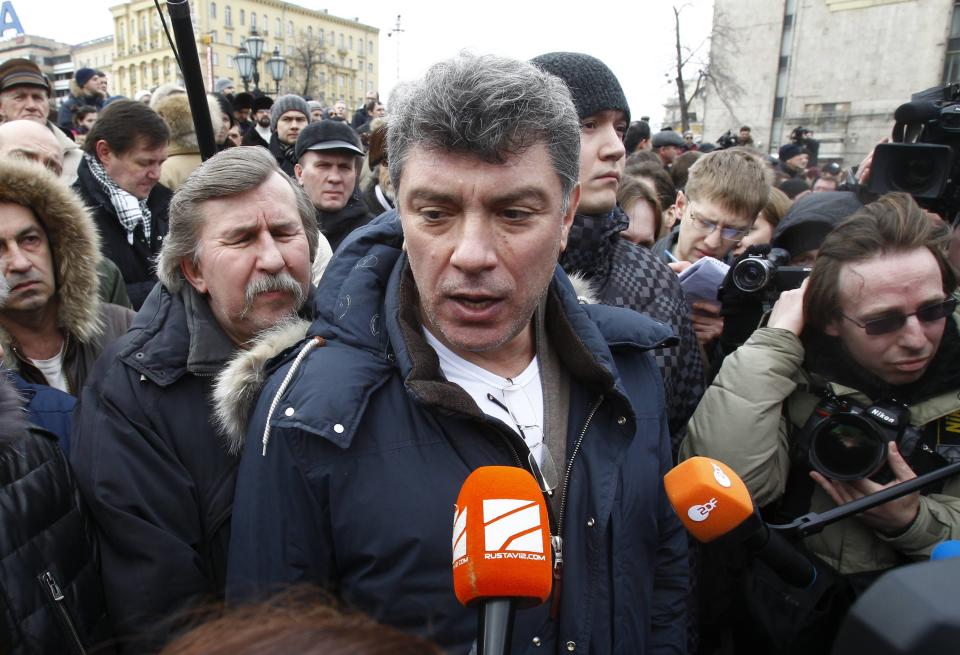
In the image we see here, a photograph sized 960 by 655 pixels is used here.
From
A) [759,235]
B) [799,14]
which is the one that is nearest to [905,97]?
[799,14]

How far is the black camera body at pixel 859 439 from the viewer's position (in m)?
1.89

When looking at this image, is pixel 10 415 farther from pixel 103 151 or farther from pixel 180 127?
pixel 180 127

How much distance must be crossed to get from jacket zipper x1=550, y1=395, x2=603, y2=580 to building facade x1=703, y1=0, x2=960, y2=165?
39235mm

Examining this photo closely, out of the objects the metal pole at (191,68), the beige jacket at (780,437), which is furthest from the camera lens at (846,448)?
the metal pole at (191,68)

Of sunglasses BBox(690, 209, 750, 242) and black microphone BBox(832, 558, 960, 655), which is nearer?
black microphone BBox(832, 558, 960, 655)

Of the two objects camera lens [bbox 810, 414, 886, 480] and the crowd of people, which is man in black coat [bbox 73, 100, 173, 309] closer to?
the crowd of people

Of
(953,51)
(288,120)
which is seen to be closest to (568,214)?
(288,120)

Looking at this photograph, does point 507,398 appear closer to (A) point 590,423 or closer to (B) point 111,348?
(A) point 590,423

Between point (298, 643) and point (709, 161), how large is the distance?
325 cm

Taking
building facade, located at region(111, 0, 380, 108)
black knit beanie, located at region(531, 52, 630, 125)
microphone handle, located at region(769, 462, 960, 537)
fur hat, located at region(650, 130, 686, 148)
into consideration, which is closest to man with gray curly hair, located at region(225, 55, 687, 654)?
microphone handle, located at region(769, 462, 960, 537)

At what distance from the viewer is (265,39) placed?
6162 cm

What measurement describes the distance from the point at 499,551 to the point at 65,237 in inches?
86.0

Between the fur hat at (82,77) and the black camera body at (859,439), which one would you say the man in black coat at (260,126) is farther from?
the black camera body at (859,439)

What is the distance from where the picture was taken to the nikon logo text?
94 cm
